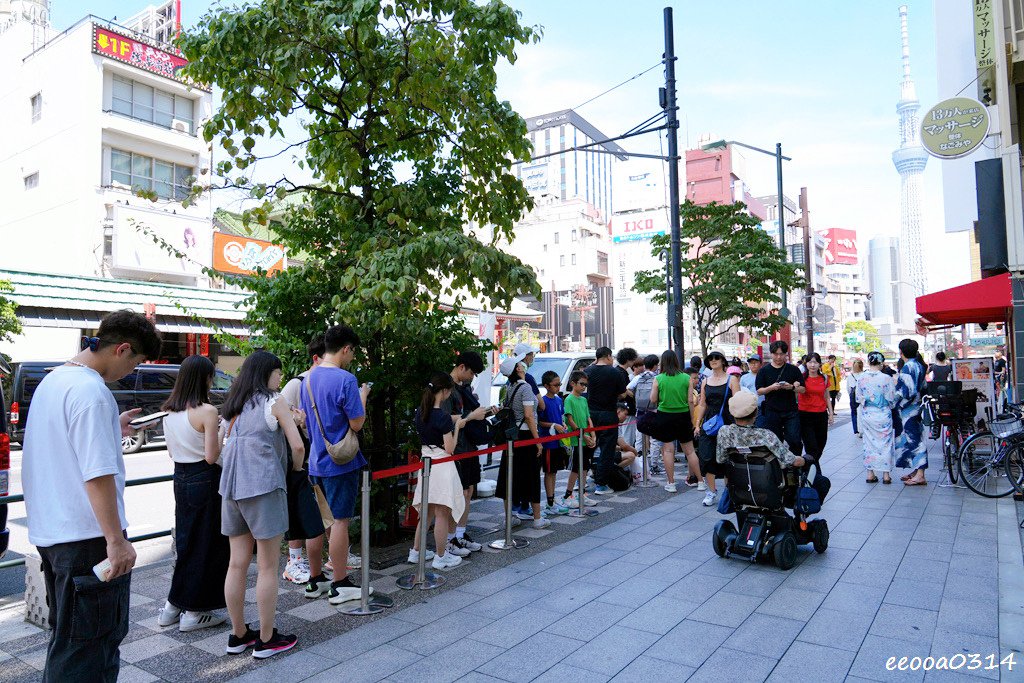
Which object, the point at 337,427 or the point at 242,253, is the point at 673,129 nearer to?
the point at 337,427

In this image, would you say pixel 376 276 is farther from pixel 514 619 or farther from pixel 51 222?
pixel 51 222

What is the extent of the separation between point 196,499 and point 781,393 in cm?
645

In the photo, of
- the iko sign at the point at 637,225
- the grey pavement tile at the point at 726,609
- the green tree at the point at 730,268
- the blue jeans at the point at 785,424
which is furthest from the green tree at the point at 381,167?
the iko sign at the point at 637,225

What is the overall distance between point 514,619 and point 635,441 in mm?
6611

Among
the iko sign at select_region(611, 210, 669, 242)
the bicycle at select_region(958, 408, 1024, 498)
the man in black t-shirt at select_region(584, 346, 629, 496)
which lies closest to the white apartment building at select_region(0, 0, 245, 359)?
the man in black t-shirt at select_region(584, 346, 629, 496)

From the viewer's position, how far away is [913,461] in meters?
9.54

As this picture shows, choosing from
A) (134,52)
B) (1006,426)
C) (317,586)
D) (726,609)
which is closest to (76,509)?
(317,586)

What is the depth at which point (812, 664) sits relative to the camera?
3.85m

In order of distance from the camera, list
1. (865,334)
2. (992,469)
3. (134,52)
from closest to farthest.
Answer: (992,469) < (134,52) < (865,334)

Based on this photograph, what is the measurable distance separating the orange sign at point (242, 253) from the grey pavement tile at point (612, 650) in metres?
23.0

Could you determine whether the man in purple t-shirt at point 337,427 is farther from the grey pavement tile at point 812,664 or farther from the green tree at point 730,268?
the green tree at point 730,268

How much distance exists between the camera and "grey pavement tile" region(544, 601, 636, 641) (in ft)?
14.4

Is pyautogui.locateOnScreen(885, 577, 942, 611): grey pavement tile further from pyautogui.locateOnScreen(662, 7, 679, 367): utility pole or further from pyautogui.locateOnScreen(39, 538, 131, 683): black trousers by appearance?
pyautogui.locateOnScreen(662, 7, 679, 367): utility pole

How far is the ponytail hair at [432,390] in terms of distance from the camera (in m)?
5.60
